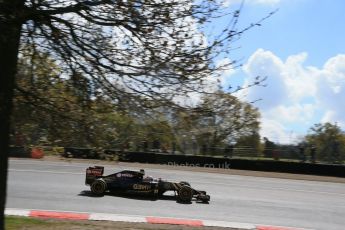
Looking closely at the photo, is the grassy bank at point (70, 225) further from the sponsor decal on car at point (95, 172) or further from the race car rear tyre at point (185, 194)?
the sponsor decal on car at point (95, 172)

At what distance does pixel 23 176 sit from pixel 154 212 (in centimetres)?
739

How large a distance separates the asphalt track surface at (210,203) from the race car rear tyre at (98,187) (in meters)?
0.28

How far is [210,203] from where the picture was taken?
14.6 metres

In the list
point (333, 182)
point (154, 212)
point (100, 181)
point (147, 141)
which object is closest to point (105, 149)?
point (147, 141)

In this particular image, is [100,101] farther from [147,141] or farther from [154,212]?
[154,212]

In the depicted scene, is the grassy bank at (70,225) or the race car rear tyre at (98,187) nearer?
the grassy bank at (70,225)

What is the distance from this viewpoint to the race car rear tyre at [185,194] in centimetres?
1431

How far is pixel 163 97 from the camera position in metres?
6.01

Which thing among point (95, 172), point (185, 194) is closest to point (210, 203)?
point (185, 194)

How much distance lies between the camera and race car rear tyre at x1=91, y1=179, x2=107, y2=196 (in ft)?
47.4

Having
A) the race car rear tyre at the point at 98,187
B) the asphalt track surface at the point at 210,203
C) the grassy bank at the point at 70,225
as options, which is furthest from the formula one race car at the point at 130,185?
the grassy bank at the point at 70,225

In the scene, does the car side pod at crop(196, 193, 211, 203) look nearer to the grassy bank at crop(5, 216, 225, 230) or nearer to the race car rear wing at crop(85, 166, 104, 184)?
the race car rear wing at crop(85, 166, 104, 184)

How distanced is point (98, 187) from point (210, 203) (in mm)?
3238

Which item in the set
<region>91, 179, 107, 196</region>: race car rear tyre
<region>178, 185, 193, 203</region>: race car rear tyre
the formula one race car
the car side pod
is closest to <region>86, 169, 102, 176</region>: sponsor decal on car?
the formula one race car
